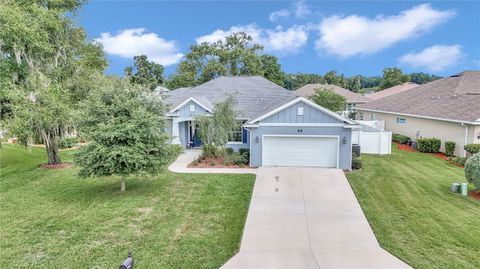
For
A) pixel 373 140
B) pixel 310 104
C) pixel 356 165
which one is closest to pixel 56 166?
pixel 310 104

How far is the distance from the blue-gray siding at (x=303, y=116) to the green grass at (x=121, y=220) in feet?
10.9

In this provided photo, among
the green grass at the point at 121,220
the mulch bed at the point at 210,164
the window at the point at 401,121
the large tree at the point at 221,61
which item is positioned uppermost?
the large tree at the point at 221,61

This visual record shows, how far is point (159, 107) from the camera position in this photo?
10602mm

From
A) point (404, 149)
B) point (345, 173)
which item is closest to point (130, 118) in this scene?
point (345, 173)

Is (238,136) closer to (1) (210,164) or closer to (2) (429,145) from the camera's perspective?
(1) (210,164)

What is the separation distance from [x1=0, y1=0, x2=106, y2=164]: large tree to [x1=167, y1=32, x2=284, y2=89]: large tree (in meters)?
22.3

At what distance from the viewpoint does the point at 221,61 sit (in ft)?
126

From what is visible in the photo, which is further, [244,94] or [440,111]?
[244,94]

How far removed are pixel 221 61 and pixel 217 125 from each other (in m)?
24.8

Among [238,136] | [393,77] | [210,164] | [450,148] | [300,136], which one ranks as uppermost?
[393,77]

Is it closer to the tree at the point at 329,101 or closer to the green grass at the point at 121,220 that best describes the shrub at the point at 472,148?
the tree at the point at 329,101

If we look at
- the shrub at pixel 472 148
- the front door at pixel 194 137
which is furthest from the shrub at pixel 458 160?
the front door at pixel 194 137

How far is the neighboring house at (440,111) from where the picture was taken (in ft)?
54.1

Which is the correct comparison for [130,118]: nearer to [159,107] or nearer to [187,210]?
[159,107]
